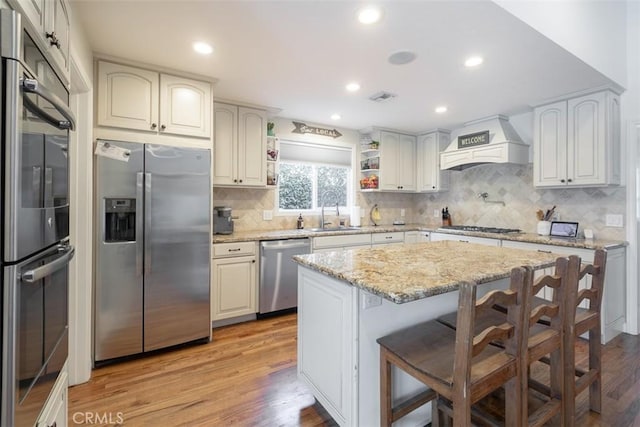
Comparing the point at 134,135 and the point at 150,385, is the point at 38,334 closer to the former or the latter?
the point at 150,385

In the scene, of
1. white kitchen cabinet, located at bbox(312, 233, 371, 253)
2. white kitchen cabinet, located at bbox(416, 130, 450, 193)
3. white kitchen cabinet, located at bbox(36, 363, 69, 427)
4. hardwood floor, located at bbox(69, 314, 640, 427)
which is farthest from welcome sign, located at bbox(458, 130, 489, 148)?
white kitchen cabinet, located at bbox(36, 363, 69, 427)

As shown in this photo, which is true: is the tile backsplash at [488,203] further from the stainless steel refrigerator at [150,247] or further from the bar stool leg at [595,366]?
the bar stool leg at [595,366]

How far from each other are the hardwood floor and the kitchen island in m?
0.29

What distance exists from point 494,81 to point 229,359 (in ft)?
11.0

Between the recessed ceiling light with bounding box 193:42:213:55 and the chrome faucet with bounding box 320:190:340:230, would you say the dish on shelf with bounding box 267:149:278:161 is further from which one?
the recessed ceiling light with bounding box 193:42:213:55

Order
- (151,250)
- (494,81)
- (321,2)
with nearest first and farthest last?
1. (321,2)
2. (151,250)
3. (494,81)

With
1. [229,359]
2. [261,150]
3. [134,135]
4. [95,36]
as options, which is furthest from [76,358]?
[261,150]

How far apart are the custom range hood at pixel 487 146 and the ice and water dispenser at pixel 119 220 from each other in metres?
3.80

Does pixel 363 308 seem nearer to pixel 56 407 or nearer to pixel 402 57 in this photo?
pixel 56 407

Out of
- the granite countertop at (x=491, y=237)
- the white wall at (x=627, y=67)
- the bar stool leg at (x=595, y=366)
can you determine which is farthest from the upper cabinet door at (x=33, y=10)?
the white wall at (x=627, y=67)

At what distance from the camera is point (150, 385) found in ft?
6.81

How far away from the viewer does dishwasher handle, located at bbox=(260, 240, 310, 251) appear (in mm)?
3195

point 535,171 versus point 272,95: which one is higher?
point 272,95

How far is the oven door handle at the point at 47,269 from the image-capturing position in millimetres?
892
